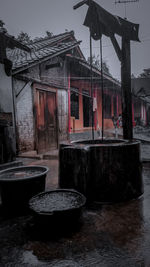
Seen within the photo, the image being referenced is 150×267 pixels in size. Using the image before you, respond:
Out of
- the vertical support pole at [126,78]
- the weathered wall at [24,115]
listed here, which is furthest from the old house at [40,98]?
the vertical support pole at [126,78]

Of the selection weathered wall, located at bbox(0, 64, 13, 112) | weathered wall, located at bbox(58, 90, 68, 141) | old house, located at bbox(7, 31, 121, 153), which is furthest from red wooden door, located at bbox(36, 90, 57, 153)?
weathered wall, located at bbox(0, 64, 13, 112)

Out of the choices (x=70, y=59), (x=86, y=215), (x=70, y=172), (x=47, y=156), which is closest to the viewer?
(x=86, y=215)

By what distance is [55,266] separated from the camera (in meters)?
1.88

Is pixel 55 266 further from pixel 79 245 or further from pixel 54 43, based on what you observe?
pixel 54 43

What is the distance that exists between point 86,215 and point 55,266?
114cm

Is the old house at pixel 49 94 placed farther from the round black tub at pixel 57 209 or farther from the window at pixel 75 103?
the round black tub at pixel 57 209

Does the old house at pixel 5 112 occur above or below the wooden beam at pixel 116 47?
below

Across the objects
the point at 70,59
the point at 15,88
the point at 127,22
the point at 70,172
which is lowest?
the point at 70,172

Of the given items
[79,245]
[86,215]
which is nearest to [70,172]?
[86,215]

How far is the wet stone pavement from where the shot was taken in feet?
6.42

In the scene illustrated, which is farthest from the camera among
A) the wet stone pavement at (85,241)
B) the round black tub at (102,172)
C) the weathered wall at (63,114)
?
the weathered wall at (63,114)

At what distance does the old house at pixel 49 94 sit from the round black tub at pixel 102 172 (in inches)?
172

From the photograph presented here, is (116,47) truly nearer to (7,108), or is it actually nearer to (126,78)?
(126,78)

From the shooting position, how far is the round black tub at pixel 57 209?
243 centimetres
